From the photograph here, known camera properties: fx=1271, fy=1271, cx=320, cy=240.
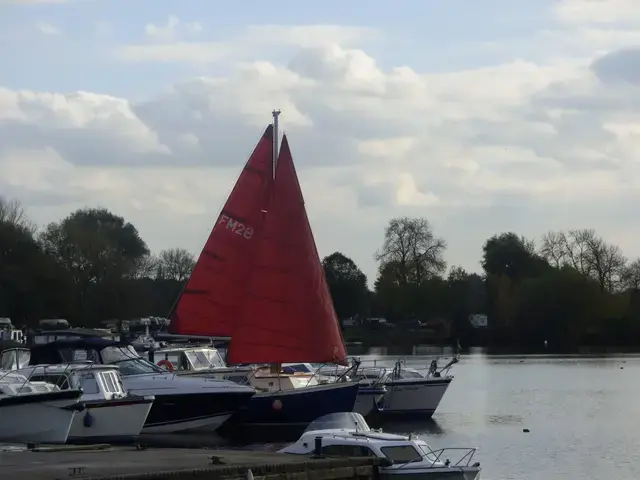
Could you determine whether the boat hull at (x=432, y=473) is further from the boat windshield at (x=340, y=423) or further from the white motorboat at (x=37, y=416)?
the white motorboat at (x=37, y=416)

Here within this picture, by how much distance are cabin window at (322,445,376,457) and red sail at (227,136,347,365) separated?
52.0 feet

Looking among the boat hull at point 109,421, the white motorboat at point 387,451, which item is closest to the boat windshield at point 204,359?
the boat hull at point 109,421

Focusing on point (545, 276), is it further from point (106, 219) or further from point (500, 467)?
point (500, 467)

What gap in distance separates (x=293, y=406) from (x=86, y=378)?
9.00m

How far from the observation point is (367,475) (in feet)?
82.2

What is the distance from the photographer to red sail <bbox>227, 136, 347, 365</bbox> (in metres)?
42.8

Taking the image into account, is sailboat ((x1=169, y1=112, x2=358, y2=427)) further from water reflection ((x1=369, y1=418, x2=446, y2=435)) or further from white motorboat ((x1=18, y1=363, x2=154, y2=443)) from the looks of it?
white motorboat ((x1=18, y1=363, x2=154, y2=443))

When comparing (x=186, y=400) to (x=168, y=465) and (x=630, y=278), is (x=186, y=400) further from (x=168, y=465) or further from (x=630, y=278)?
(x=630, y=278)

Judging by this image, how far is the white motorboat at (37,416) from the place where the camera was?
1272 inches

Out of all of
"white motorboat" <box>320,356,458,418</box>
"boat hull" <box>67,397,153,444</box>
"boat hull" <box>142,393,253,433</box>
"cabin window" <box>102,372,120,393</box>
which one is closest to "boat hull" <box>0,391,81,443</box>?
"boat hull" <box>67,397,153,444</box>

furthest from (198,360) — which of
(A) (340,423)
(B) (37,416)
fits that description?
(A) (340,423)

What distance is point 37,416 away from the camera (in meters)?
32.5

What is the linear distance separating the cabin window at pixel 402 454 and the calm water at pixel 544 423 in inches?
271

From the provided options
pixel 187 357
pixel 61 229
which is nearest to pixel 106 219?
pixel 61 229
